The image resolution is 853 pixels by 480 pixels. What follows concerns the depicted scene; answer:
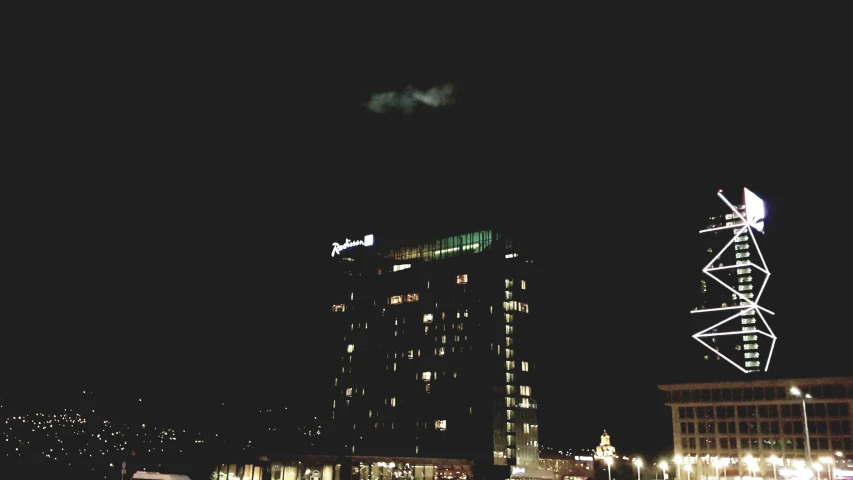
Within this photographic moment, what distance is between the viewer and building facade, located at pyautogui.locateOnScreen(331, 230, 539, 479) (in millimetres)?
129625

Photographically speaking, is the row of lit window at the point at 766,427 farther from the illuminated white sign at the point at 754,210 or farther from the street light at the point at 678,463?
the illuminated white sign at the point at 754,210

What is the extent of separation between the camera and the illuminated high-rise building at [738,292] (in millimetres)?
142000

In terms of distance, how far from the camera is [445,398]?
133250 mm

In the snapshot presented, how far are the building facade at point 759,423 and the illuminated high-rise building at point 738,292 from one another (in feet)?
51.0

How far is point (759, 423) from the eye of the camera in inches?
4788

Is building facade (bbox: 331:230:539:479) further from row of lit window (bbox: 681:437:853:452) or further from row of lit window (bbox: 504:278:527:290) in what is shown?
row of lit window (bbox: 681:437:853:452)

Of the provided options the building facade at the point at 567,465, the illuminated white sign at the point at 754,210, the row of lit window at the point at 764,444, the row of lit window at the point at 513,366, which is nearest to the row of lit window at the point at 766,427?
the row of lit window at the point at 764,444

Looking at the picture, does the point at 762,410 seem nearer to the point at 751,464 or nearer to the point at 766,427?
the point at 766,427

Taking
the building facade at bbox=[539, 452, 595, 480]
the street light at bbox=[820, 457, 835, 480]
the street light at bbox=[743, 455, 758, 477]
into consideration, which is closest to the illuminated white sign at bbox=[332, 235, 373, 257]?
the building facade at bbox=[539, 452, 595, 480]

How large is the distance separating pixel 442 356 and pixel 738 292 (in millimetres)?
60121

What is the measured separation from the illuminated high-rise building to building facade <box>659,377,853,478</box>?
51.0 feet

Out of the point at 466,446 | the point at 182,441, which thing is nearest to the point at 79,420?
the point at 182,441

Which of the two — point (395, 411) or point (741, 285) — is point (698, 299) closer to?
point (741, 285)

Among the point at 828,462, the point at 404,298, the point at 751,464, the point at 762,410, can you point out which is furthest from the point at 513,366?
the point at 828,462
